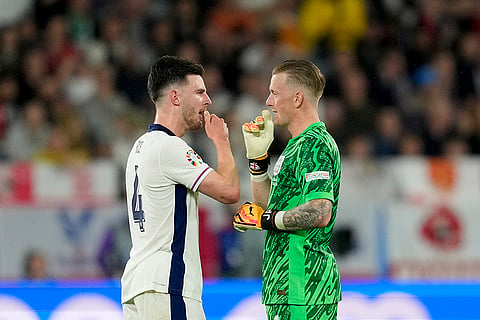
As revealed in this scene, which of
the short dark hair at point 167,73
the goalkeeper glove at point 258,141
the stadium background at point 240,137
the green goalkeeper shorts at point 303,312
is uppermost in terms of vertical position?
the stadium background at point 240,137

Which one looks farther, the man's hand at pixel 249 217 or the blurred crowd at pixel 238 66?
the blurred crowd at pixel 238 66

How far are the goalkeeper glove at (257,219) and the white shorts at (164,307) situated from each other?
0.47 metres

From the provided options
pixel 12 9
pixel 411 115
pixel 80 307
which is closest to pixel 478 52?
pixel 411 115

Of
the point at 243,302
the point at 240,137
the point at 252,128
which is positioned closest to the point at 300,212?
the point at 252,128

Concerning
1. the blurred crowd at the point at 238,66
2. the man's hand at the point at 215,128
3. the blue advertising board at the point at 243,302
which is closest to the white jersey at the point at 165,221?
the man's hand at the point at 215,128

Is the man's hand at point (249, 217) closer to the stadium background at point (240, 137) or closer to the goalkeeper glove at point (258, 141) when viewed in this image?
the goalkeeper glove at point (258, 141)

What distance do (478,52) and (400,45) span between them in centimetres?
98

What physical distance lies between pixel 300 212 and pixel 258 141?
569mm

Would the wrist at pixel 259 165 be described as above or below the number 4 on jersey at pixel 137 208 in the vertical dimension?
above

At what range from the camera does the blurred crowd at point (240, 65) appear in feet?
34.7

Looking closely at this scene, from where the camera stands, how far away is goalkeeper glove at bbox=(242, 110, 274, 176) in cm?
511

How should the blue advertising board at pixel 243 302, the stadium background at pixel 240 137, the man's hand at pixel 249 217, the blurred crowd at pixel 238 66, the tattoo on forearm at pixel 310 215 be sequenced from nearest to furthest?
the tattoo on forearm at pixel 310 215 < the man's hand at pixel 249 217 < the blue advertising board at pixel 243 302 < the stadium background at pixel 240 137 < the blurred crowd at pixel 238 66

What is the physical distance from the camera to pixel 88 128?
34.8 feet

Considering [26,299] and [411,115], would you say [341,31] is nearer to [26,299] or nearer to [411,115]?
[411,115]
